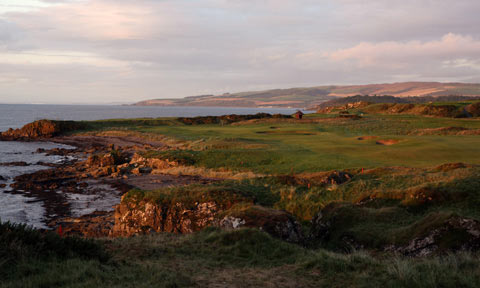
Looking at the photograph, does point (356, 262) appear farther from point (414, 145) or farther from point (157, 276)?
point (414, 145)

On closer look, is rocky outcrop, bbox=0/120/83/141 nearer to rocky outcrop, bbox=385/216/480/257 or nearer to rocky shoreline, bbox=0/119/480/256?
rocky shoreline, bbox=0/119/480/256

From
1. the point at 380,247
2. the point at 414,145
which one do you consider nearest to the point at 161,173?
the point at 414,145

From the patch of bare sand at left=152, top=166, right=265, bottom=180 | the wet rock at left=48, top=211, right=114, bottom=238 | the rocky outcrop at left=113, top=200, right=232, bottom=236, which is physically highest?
the rocky outcrop at left=113, top=200, right=232, bottom=236

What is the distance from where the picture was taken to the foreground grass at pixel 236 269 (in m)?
7.02

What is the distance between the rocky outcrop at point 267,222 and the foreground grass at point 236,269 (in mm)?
Answer: 1633

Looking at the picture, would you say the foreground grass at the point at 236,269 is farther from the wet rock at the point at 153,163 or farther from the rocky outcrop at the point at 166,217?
the wet rock at the point at 153,163

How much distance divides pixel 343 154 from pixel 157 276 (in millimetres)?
30016

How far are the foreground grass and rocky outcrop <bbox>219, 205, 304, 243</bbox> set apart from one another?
1.63 metres

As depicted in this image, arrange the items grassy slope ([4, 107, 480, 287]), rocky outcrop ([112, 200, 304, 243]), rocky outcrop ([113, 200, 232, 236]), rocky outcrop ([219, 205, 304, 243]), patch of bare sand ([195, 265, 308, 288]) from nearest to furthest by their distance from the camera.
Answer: grassy slope ([4, 107, 480, 287]), patch of bare sand ([195, 265, 308, 288]), rocky outcrop ([219, 205, 304, 243]), rocky outcrop ([112, 200, 304, 243]), rocky outcrop ([113, 200, 232, 236])

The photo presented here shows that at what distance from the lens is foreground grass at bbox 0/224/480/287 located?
23.0 feet

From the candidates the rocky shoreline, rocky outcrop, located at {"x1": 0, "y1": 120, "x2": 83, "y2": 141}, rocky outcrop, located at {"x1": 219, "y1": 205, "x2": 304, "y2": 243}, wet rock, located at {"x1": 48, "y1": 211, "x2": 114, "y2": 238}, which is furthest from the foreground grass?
rocky outcrop, located at {"x1": 0, "y1": 120, "x2": 83, "y2": 141}

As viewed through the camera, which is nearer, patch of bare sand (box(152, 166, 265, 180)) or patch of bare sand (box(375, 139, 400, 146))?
patch of bare sand (box(152, 166, 265, 180))

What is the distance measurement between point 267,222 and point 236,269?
3.74 meters

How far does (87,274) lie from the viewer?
745 cm
